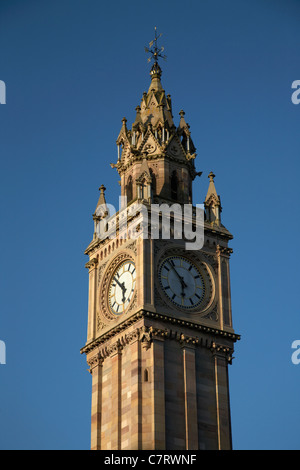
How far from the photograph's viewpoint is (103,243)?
336ft

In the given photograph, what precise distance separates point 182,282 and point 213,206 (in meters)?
7.81

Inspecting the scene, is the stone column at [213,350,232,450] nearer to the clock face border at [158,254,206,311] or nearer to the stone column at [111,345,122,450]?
the clock face border at [158,254,206,311]

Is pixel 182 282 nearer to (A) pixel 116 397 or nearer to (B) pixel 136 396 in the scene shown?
(A) pixel 116 397

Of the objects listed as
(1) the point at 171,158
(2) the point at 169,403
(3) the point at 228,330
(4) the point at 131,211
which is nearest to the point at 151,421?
(2) the point at 169,403

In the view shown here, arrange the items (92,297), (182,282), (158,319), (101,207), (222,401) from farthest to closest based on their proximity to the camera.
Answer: (101,207)
(92,297)
(182,282)
(222,401)
(158,319)

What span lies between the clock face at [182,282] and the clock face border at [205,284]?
0.69 ft

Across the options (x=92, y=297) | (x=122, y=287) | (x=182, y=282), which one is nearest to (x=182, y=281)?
(x=182, y=282)

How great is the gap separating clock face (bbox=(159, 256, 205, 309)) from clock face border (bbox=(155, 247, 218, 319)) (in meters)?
0.21

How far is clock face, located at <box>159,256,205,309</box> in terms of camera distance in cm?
9725

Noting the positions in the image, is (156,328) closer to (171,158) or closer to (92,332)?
(92,332)

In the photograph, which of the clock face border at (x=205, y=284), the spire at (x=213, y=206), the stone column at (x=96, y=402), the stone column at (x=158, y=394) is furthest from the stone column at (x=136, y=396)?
the spire at (x=213, y=206)

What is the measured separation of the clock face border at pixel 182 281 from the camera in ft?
319

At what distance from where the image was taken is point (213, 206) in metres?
103
